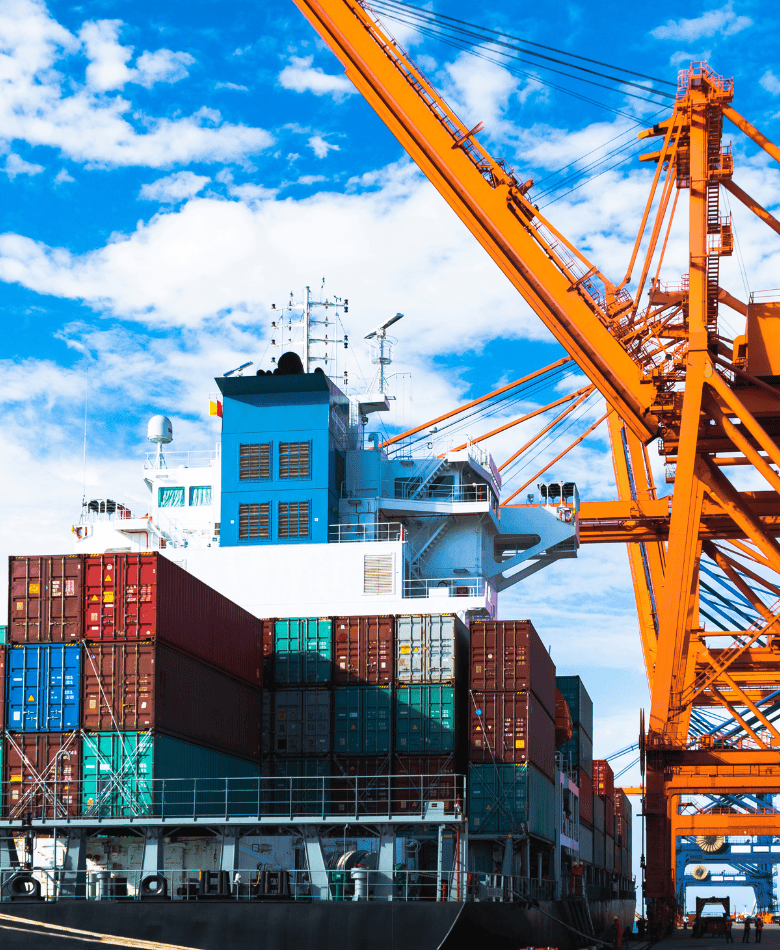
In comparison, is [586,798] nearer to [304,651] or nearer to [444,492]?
[444,492]

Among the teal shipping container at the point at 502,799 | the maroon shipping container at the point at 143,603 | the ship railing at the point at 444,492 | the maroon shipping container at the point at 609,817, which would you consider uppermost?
the ship railing at the point at 444,492

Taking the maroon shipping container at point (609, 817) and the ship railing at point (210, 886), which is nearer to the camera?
the ship railing at point (210, 886)

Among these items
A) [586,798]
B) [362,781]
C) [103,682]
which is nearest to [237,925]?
[103,682]

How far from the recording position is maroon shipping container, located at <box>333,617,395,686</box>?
102 ft

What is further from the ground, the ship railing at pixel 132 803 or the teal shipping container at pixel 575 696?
the teal shipping container at pixel 575 696

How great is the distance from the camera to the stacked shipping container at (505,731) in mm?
28797

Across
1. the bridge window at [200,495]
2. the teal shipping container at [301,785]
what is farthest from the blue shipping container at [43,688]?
the bridge window at [200,495]

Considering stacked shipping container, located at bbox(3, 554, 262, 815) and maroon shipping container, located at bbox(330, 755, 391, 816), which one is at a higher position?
stacked shipping container, located at bbox(3, 554, 262, 815)

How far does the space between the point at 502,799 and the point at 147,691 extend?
30.5 feet

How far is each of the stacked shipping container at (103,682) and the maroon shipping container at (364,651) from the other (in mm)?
4814

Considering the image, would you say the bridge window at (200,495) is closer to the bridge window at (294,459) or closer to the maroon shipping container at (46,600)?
the bridge window at (294,459)

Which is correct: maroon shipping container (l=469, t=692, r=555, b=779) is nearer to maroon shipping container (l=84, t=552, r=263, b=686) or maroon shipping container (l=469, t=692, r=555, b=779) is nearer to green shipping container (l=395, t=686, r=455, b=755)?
green shipping container (l=395, t=686, r=455, b=755)

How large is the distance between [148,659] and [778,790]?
19.0 meters

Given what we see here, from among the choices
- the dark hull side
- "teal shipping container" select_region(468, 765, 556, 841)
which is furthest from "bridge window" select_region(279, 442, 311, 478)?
the dark hull side
